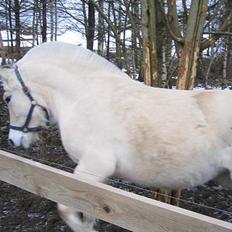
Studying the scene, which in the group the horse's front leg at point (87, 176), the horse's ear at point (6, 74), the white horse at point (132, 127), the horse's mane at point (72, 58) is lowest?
the horse's front leg at point (87, 176)

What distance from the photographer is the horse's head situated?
2.99 meters

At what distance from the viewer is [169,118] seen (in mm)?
2639

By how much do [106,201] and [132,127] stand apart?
2.55 feet

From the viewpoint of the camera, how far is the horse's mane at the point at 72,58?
9.98 ft

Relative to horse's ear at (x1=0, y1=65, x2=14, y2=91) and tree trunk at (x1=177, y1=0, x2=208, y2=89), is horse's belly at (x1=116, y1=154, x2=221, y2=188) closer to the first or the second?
horse's ear at (x1=0, y1=65, x2=14, y2=91)

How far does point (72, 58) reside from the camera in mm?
3068

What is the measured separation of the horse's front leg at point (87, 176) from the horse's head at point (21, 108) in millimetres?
544

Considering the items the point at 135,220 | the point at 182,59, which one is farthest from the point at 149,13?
the point at 135,220

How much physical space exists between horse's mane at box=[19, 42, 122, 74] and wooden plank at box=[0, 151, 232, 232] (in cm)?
84

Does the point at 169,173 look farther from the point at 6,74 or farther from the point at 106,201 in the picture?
the point at 6,74

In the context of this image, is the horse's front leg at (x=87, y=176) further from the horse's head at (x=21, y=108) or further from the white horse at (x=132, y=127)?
the horse's head at (x=21, y=108)

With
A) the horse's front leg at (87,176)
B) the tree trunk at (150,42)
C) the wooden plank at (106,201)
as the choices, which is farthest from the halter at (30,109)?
the tree trunk at (150,42)

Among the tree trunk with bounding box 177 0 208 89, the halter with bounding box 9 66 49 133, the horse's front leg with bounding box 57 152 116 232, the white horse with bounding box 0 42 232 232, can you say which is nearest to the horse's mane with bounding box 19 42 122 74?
the white horse with bounding box 0 42 232 232

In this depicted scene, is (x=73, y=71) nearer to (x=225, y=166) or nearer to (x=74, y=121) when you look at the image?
(x=74, y=121)
